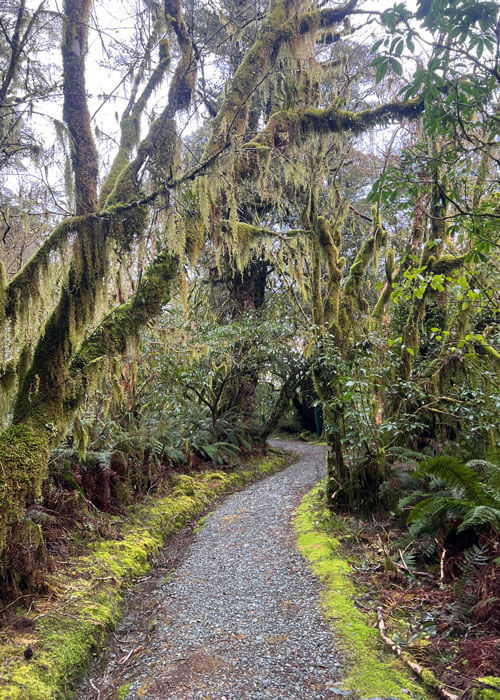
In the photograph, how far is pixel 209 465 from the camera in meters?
11.0

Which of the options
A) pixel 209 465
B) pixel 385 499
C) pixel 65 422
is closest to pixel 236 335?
pixel 209 465

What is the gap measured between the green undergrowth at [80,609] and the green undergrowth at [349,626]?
2.18 m

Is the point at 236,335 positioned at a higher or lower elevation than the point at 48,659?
higher

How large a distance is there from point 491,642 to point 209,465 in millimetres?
8452

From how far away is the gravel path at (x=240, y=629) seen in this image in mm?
3186

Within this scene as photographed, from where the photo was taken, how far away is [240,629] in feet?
13.1

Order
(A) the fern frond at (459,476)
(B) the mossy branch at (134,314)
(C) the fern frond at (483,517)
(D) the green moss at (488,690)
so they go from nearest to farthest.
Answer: (D) the green moss at (488,690) < (C) the fern frond at (483,517) < (A) the fern frond at (459,476) < (B) the mossy branch at (134,314)

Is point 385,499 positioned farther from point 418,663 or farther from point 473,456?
point 418,663

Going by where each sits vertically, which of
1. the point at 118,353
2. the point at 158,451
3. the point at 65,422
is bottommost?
the point at 158,451

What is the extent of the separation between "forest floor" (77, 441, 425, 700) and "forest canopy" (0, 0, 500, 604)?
4.48 ft

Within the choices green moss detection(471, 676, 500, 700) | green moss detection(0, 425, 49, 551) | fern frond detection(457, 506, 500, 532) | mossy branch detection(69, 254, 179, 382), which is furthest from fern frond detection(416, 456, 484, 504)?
green moss detection(0, 425, 49, 551)

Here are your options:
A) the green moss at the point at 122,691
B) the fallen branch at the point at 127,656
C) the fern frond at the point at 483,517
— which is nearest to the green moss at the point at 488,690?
the fern frond at the point at 483,517

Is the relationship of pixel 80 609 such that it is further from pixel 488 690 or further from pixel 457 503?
pixel 457 503

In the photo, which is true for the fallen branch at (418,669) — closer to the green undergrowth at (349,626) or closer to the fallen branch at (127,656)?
the green undergrowth at (349,626)
